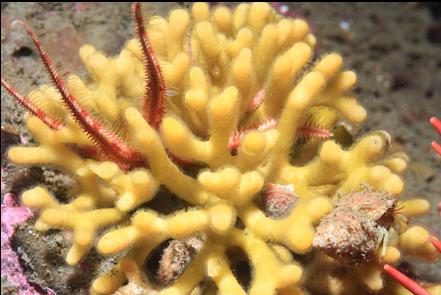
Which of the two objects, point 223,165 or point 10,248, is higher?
point 223,165

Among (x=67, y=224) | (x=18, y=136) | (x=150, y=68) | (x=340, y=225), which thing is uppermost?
(x=150, y=68)

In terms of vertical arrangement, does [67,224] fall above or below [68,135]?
below

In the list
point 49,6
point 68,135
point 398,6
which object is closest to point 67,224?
point 68,135

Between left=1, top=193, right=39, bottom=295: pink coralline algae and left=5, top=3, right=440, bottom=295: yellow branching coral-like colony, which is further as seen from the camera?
left=1, top=193, right=39, bottom=295: pink coralline algae

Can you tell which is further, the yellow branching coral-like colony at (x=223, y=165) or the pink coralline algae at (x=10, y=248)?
the pink coralline algae at (x=10, y=248)

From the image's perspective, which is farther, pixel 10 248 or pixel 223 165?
pixel 10 248

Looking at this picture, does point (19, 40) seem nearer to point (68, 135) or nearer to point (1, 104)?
point (1, 104)

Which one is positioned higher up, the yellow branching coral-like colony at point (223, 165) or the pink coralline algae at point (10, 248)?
the yellow branching coral-like colony at point (223, 165)

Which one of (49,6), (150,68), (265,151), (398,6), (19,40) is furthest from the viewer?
(398,6)
